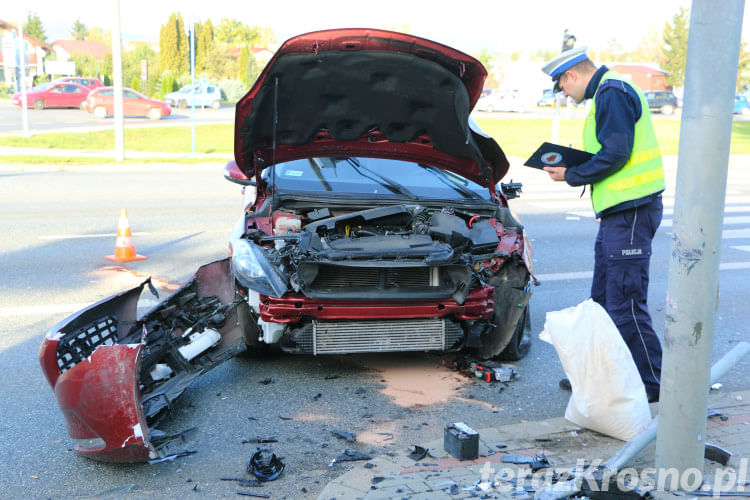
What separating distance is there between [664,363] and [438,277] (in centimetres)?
188

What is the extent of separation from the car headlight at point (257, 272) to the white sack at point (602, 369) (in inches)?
67.2

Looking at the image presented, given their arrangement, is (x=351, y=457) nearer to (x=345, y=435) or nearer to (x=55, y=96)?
(x=345, y=435)

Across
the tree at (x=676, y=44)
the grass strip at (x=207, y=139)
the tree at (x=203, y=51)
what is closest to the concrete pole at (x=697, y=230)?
the grass strip at (x=207, y=139)

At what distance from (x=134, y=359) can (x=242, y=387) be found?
4.35 ft

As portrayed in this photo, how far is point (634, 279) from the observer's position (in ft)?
15.2

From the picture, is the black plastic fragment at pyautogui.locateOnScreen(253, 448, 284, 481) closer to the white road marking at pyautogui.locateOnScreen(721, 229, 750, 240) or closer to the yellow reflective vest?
the yellow reflective vest

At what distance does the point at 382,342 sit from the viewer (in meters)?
5.09

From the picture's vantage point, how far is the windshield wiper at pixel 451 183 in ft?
19.2

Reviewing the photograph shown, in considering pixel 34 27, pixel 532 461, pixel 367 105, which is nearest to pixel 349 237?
pixel 367 105

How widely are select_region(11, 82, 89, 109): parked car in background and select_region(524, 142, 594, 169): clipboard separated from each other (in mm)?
36339

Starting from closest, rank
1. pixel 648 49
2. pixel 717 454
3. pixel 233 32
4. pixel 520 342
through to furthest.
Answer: pixel 717 454, pixel 520 342, pixel 233 32, pixel 648 49

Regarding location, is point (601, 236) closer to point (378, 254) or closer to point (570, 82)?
point (570, 82)

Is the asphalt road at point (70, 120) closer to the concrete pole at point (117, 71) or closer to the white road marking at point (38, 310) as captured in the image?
the concrete pole at point (117, 71)

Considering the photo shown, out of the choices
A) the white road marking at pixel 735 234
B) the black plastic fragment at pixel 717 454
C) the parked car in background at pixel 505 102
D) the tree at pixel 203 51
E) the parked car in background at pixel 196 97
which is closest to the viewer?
the black plastic fragment at pixel 717 454
